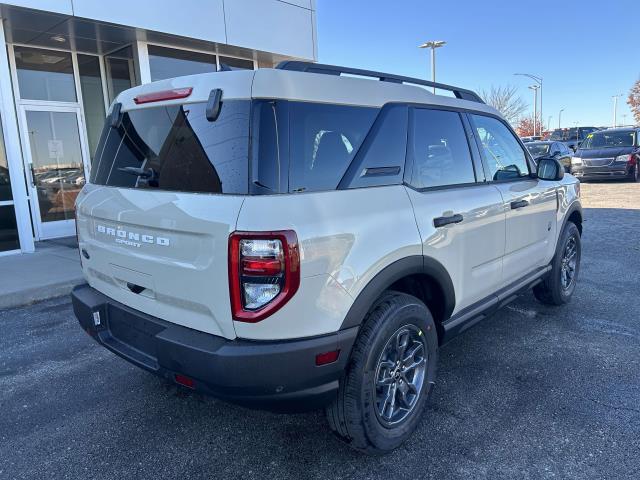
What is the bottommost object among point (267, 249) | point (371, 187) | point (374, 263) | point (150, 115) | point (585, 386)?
point (585, 386)

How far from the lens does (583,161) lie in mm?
16938

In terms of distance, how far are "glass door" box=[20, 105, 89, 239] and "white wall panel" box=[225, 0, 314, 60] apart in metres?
3.66

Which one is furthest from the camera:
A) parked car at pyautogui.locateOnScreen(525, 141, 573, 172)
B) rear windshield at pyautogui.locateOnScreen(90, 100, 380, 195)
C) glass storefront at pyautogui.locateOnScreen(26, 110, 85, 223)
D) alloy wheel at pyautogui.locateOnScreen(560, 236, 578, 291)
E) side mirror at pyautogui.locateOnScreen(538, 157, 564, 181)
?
parked car at pyautogui.locateOnScreen(525, 141, 573, 172)

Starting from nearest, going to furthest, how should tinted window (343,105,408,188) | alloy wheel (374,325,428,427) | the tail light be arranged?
the tail light → tinted window (343,105,408,188) → alloy wheel (374,325,428,427)

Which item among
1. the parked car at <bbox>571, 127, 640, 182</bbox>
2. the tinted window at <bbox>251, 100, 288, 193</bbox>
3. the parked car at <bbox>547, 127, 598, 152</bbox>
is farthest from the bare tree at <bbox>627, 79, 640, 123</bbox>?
the tinted window at <bbox>251, 100, 288, 193</bbox>

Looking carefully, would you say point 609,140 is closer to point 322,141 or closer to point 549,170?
point 549,170

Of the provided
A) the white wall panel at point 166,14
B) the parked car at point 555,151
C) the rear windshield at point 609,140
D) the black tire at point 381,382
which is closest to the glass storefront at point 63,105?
the white wall panel at point 166,14

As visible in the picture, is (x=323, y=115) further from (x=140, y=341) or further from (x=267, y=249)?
(x=140, y=341)

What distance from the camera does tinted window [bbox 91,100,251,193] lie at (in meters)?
2.13

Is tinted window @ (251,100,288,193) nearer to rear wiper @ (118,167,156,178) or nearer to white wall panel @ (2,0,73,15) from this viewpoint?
rear wiper @ (118,167,156,178)

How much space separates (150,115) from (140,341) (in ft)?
4.05

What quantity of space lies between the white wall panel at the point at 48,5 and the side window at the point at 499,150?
21.6 feet

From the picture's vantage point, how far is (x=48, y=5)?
22.5 feet

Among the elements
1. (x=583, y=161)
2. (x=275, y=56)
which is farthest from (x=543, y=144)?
(x=275, y=56)
